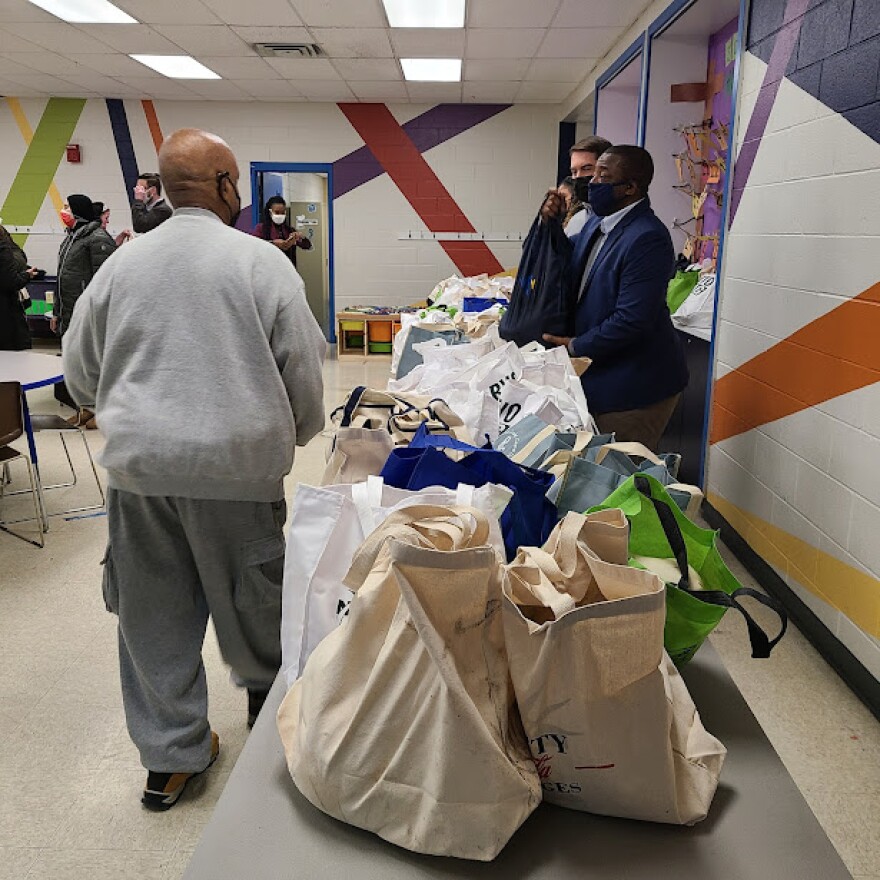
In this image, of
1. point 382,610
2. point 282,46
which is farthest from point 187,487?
point 282,46

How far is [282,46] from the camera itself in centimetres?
677

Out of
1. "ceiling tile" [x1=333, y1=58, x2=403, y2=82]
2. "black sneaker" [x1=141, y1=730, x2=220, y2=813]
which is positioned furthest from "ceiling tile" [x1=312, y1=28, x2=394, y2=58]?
"black sneaker" [x1=141, y1=730, x2=220, y2=813]

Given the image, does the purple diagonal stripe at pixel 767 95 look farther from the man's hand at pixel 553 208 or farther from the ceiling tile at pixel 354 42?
the ceiling tile at pixel 354 42

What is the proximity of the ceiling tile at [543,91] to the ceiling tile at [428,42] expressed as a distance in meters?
1.58

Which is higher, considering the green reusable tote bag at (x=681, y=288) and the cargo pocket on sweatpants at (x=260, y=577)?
the green reusable tote bag at (x=681, y=288)

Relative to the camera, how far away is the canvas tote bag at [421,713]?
0.91 metres

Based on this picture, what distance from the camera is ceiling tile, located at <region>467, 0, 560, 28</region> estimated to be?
17.9ft

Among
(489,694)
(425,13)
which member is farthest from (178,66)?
(489,694)

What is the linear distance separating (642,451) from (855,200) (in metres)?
1.48

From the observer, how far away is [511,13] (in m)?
5.68

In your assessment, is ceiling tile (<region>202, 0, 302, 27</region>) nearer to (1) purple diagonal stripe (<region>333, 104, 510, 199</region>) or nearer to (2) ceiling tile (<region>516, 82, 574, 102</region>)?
(2) ceiling tile (<region>516, 82, 574, 102</region>)

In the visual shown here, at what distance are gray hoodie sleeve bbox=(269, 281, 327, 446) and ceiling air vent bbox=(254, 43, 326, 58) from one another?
5.77 metres

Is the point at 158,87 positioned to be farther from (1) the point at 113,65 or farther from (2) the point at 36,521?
(2) the point at 36,521

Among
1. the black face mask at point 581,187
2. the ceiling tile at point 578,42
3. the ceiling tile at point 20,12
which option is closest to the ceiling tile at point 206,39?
the ceiling tile at point 20,12
